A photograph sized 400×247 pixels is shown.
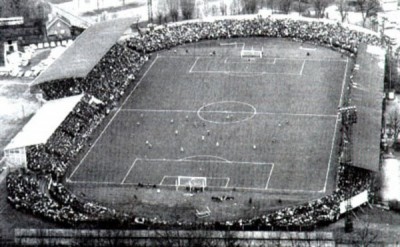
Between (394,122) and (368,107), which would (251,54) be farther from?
(394,122)

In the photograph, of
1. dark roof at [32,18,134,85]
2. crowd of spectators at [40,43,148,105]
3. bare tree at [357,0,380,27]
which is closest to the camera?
crowd of spectators at [40,43,148,105]

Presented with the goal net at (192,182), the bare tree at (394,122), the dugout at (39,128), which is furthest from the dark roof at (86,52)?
the bare tree at (394,122)

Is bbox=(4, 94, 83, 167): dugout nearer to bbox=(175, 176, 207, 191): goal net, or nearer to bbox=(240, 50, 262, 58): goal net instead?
bbox=(175, 176, 207, 191): goal net

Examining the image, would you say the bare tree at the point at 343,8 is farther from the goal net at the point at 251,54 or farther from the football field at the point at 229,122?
the goal net at the point at 251,54

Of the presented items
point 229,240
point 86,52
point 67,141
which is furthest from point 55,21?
point 229,240

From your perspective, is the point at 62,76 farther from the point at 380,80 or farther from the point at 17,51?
the point at 380,80

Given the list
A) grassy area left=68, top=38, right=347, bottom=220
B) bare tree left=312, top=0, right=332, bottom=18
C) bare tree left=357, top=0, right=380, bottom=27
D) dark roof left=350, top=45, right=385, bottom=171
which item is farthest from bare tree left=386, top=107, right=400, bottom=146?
bare tree left=357, top=0, right=380, bottom=27

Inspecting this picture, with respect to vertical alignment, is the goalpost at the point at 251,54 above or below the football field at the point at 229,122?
above
